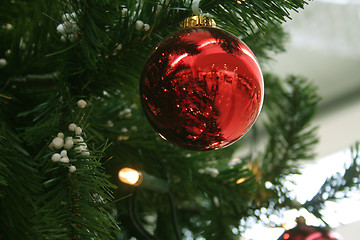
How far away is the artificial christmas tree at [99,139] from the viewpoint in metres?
0.22

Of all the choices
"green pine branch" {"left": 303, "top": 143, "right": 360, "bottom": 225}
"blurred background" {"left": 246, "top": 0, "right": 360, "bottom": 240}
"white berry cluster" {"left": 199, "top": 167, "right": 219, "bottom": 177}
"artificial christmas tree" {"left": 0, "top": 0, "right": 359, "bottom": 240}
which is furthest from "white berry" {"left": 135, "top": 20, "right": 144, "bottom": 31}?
"blurred background" {"left": 246, "top": 0, "right": 360, "bottom": 240}

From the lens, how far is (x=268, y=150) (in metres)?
0.52

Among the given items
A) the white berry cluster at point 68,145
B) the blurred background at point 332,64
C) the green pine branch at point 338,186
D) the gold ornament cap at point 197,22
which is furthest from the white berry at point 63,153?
the blurred background at point 332,64

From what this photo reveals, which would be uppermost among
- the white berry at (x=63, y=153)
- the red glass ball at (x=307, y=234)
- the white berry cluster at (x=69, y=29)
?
the white berry cluster at (x=69, y=29)

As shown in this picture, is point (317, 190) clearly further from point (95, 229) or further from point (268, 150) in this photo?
point (95, 229)

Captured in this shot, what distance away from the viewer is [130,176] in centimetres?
27

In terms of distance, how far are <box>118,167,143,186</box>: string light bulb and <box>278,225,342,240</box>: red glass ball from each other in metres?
0.13

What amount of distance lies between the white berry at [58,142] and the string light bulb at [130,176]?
0.06 metres

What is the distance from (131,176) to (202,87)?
0.29 feet

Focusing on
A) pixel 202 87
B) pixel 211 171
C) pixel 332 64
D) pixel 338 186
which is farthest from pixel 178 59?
pixel 332 64

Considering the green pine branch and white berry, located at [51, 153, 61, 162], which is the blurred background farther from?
white berry, located at [51, 153, 61, 162]

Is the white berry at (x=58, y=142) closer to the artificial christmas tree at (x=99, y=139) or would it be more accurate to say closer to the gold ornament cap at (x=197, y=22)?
the artificial christmas tree at (x=99, y=139)

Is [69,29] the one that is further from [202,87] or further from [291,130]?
[291,130]

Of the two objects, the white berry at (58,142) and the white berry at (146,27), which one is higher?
the white berry at (146,27)
